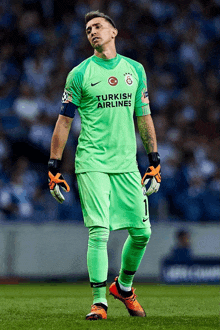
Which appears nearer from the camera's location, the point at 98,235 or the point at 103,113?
the point at 98,235

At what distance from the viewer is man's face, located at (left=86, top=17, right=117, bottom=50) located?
487 centimetres

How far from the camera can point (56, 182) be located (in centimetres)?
470

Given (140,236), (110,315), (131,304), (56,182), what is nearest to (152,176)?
(140,236)

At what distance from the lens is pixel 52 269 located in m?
10.7

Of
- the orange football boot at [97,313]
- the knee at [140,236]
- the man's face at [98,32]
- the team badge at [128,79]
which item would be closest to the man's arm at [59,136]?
the team badge at [128,79]

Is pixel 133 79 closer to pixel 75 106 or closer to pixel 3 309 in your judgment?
pixel 75 106

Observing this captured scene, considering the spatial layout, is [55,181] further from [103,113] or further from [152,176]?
[152,176]

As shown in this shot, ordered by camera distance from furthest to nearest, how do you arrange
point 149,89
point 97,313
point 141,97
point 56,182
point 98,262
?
point 149,89, point 141,97, point 56,182, point 98,262, point 97,313

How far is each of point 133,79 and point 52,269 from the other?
6453mm

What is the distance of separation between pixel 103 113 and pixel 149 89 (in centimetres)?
891

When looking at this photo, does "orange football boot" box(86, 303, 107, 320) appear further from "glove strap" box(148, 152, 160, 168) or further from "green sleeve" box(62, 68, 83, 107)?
"green sleeve" box(62, 68, 83, 107)

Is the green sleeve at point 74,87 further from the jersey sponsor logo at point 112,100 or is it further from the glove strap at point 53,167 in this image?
the glove strap at point 53,167

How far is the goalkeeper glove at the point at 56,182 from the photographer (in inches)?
184

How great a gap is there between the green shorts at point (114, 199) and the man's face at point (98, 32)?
3.43 ft
